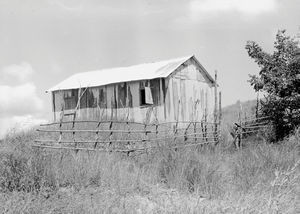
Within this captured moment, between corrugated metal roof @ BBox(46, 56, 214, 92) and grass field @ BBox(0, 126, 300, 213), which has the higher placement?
corrugated metal roof @ BBox(46, 56, 214, 92)

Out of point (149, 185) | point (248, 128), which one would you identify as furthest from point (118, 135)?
point (149, 185)

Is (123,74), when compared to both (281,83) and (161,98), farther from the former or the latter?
(281,83)

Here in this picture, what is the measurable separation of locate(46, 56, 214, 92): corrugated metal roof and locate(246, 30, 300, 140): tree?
4535mm

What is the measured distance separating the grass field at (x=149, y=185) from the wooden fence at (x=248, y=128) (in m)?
6.68

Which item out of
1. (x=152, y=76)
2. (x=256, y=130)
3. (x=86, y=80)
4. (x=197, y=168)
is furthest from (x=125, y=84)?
(x=197, y=168)

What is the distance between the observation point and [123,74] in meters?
20.9

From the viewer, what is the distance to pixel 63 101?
22.8 m

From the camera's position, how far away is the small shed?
18547 mm

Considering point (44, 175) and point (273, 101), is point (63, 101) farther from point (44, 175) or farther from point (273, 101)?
point (44, 175)

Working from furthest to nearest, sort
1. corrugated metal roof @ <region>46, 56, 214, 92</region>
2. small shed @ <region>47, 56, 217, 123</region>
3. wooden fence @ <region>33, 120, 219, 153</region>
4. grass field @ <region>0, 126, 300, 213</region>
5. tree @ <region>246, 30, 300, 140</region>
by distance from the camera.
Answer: corrugated metal roof @ <region>46, 56, 214, 92</region> < small shed @ <region>47, 56, 217, 123</region> < tree @ <region>246, 30, 300, 140</region> < wooden fence @ <region>33, 120, 219, 153</region> < grass field @ <region>0, 126, 300, 213</region>

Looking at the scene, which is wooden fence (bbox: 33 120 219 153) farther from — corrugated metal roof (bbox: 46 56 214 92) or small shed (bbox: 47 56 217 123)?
corrugated metal roof (bbox: 46 56 214 92)

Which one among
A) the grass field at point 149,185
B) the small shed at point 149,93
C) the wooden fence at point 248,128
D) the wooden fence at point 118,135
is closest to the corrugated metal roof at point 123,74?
the small shed at point 149,93

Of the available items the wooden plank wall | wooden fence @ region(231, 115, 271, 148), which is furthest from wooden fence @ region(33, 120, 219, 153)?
the wooden plank wall

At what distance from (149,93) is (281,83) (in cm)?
631
